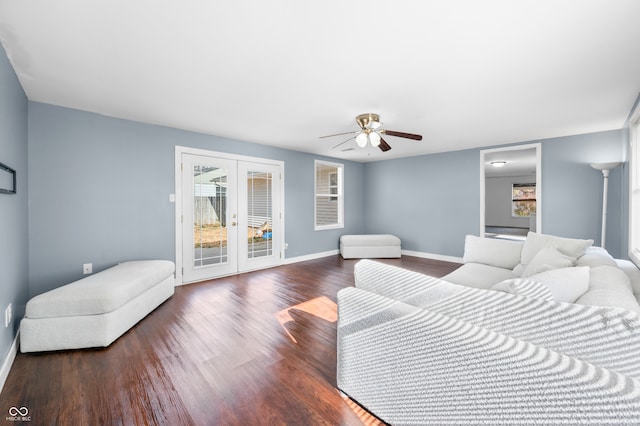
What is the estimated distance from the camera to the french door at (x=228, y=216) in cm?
420

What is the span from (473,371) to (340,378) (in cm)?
92

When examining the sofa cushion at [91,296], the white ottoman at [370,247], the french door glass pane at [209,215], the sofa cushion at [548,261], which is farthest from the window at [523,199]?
the sofa cushion at [91,296]

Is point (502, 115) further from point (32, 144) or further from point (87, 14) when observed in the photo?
point (32, 144)

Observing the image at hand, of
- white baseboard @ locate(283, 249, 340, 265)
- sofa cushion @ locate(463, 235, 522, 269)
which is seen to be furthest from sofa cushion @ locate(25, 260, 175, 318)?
sofa cushion @ locate(463, 235, 522, 269)

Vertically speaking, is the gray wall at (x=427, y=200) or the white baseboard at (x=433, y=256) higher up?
the gray wall at (x=427, y=200)

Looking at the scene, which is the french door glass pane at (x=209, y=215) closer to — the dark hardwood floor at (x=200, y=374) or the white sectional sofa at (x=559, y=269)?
the dark hardwood floor at (x=200, y=374)

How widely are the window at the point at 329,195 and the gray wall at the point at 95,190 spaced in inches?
101

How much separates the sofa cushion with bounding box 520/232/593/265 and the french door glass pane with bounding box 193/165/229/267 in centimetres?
430

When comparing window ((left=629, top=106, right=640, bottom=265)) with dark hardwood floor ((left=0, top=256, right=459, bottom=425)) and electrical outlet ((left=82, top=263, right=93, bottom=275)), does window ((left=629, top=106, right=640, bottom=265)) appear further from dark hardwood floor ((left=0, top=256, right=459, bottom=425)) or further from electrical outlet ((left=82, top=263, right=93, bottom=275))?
electrical outlet ((left=82, top=263, right=93, bottom=275))

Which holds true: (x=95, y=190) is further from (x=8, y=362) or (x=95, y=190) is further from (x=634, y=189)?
(x=634, y=189)

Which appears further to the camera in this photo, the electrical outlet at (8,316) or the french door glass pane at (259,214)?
the french door glass pane at (259,214)

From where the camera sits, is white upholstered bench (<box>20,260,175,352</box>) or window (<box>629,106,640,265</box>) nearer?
white upholstered bench (<box>20,260,175,352</box>)

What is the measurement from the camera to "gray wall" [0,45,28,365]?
2023mm

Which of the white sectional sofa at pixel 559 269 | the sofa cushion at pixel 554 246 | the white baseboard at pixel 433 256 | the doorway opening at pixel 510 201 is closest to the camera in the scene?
the white sectional sofa at pixel 559 269
